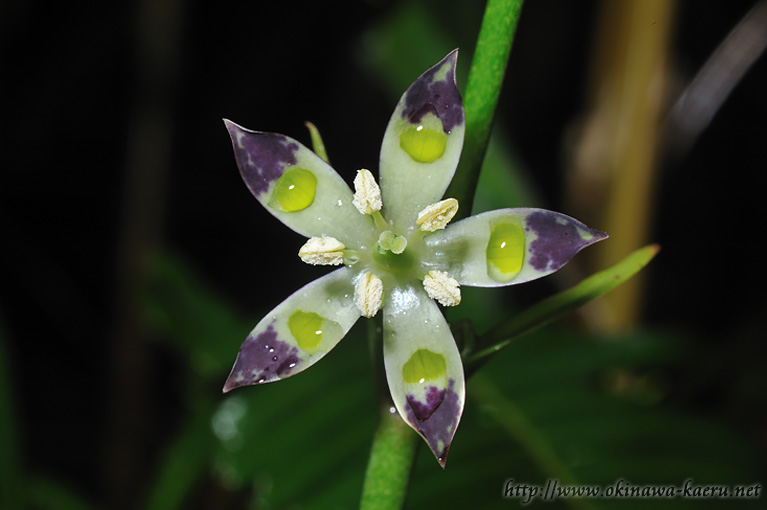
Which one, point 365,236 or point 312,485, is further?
point 312,485

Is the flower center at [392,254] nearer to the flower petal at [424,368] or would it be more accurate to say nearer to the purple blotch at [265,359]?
the flower petal at [424,368]

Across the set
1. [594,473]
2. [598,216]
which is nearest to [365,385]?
[594,473]

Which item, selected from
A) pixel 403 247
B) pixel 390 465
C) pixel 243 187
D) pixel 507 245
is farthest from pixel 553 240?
pixel 243 187

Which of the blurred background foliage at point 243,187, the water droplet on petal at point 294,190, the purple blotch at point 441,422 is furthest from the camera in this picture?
the blurred background foliage at point 243,187

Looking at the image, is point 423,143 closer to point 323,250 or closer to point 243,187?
point 323,250

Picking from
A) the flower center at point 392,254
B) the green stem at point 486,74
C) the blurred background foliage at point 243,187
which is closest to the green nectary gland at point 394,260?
the flower center at point 392,254

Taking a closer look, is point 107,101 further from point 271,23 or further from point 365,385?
point 365,385

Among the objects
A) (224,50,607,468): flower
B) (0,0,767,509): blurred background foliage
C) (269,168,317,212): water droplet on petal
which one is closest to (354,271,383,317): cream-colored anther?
(224,50,607,468): flower
